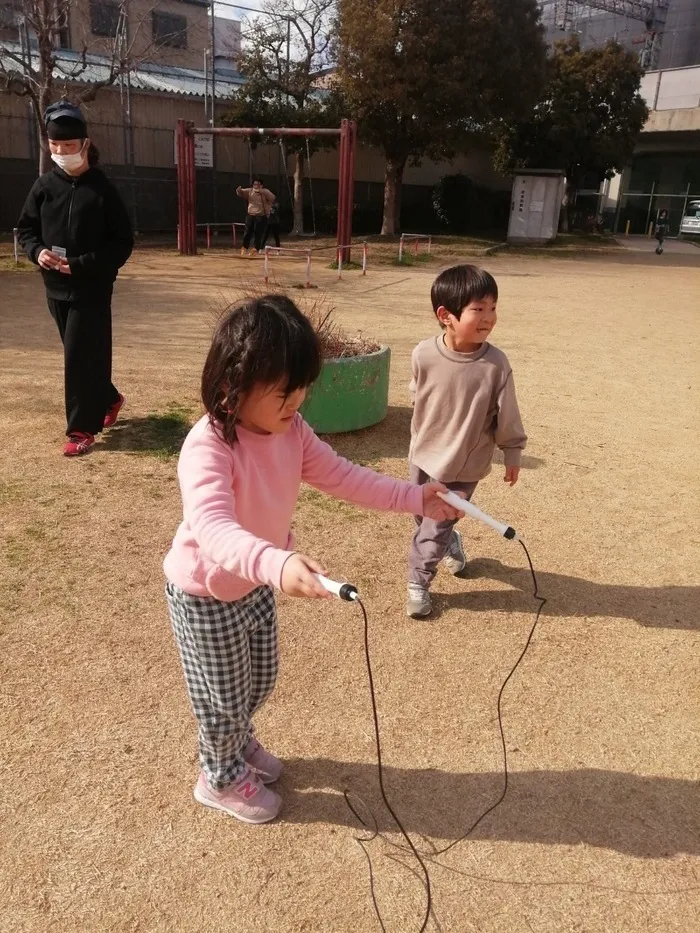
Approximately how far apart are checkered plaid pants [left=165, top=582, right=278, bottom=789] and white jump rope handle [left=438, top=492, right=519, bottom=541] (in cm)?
52

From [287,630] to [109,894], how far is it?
1.18 m

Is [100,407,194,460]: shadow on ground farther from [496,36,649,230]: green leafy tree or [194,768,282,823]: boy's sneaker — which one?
[496,36,649,230]: green leafy tree

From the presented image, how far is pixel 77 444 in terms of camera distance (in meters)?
4.38

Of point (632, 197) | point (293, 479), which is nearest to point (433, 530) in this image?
point (293, 479)

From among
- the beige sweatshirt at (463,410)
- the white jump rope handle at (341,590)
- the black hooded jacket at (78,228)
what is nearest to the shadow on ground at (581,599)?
the beige sweatshirt at (463,410)

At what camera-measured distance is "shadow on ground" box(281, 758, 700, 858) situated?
78.6 inches

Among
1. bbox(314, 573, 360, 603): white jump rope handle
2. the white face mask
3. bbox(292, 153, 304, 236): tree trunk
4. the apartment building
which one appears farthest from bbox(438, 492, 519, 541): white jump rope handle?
bbox(292, 153, 304, 236): tree trunk

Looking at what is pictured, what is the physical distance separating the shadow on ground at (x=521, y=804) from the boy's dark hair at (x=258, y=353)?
3.73 feet

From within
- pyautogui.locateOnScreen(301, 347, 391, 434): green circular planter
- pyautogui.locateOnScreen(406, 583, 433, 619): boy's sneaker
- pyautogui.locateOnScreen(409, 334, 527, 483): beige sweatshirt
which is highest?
pyautogui.locateOnScreen(409, 334, 527, 483): beige sweatshirt

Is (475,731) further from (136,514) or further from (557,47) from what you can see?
(557,47)

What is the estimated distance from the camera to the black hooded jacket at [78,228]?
409cm

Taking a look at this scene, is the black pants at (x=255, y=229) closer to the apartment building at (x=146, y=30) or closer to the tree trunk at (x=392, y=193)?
the apartment building at (x=146, y=30)

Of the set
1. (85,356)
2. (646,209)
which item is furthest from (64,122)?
(646,209)

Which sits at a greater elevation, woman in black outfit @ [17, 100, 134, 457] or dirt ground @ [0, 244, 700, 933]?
woman in black outfit @ [17, 100, 134, 457]
